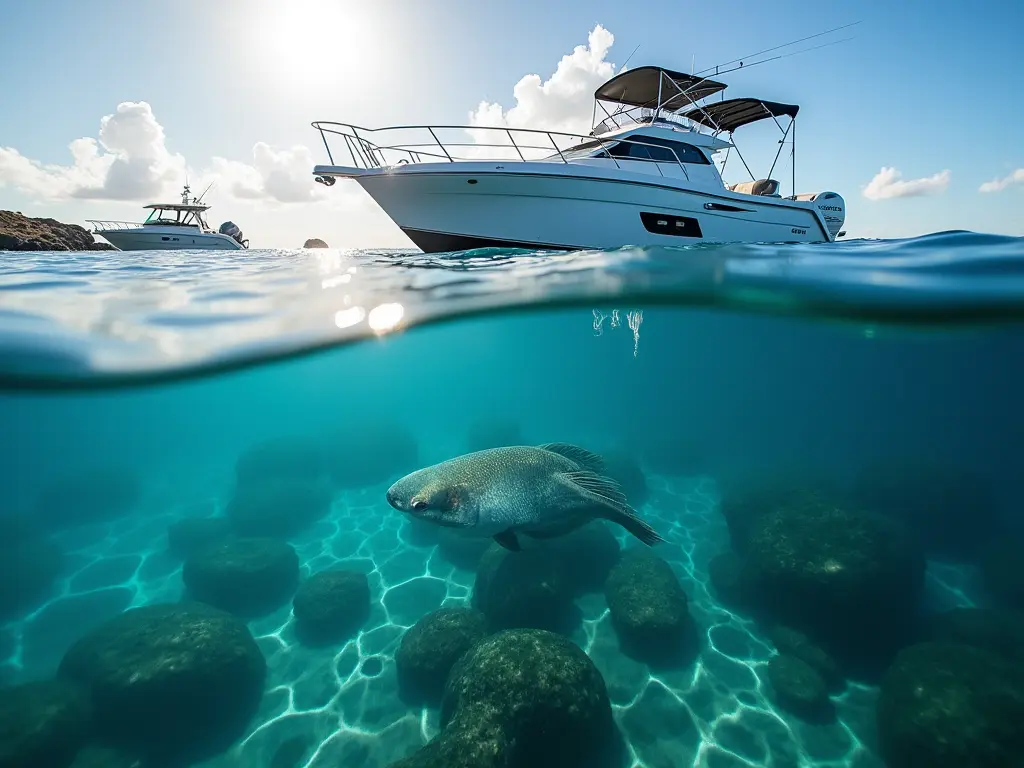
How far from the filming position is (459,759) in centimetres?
416

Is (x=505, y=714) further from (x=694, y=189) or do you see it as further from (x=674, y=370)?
(x=674, y=370)

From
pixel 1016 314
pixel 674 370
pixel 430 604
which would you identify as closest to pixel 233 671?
pixel 430 604

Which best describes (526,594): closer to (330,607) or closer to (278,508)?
(330,607)

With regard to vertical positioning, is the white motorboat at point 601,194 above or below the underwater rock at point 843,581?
above

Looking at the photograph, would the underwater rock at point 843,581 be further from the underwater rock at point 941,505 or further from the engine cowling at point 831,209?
the engine cowling at point 831,209

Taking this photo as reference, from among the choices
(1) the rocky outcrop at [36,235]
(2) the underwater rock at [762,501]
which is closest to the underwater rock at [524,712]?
(2) the underwater rock at [762,501]

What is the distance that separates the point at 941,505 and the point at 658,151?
12.4 m

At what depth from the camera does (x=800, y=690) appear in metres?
5.84

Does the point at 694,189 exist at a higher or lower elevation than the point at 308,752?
higher

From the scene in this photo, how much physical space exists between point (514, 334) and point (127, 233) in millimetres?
25303

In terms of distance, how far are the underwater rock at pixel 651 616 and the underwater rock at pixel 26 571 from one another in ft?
39.2

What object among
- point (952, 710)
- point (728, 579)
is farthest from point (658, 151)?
point (952, 710)

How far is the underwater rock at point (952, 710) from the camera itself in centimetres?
466

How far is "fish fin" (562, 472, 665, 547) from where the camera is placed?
5195 mm
